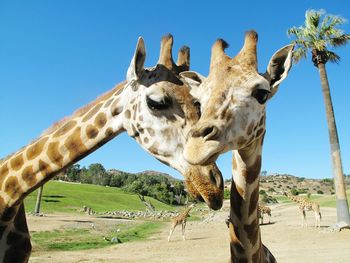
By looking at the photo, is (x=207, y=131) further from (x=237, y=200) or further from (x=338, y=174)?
(x=338, y=174)

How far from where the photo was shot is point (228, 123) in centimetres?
403

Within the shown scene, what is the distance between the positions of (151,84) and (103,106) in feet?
2.85

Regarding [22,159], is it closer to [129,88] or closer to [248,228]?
[129,88]

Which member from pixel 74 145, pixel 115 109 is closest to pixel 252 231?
pixel 115 109

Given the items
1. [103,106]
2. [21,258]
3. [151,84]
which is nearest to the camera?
[21,258]

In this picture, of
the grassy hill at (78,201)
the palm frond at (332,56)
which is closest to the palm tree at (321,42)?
A: the palm frond at (332,56)

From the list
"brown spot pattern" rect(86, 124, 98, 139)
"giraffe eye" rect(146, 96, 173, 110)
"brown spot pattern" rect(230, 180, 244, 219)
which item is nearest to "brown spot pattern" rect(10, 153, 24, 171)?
"brown spot pattern" rect(86, 124, 98, 139)

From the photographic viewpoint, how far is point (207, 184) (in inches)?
163

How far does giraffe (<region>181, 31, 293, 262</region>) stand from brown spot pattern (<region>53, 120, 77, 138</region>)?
179 cm

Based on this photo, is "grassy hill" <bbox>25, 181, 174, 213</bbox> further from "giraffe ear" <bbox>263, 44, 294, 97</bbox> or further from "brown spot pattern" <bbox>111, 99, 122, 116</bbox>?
"giraffe ear" <bbox>263, 44, 294, 97</bbox>

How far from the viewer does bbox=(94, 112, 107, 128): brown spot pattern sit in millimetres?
5082

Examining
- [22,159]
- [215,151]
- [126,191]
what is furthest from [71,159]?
[126,191]

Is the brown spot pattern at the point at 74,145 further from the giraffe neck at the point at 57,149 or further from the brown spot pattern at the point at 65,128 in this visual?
the brown spot pattern at the point at 65,128

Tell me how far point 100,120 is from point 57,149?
70 cm
